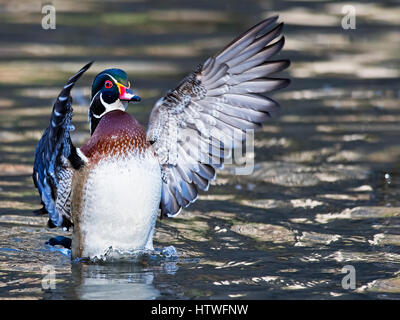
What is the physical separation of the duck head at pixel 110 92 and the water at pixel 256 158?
1216 mm

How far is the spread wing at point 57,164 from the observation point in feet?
21.1

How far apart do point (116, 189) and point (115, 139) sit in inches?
15.3

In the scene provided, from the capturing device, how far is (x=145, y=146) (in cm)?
705

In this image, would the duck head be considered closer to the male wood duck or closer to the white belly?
the male wood duck

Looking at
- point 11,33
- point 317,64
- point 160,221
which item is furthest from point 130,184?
point 11,33

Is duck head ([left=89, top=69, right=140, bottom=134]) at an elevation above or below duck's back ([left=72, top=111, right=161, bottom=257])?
above

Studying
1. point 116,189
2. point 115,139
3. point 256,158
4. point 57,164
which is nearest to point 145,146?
point 115,139

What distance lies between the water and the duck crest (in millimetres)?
899

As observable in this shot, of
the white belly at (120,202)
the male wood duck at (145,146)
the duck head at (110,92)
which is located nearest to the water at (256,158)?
the white belly at (120,202)

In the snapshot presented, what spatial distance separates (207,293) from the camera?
21.5 ft

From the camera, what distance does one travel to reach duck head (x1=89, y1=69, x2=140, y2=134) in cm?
709

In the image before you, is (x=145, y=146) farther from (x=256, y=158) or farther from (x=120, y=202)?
(x=256, y=158)

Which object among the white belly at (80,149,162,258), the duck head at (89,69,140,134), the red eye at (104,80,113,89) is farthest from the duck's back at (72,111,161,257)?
the red eye at (104,80,113,89)

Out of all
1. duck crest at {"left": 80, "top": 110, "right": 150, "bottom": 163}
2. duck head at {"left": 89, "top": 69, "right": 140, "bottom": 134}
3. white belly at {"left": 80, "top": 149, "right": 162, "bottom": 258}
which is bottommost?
white belly at {"left": 80, "top": 149, "right": 162, "bottom": 258}
